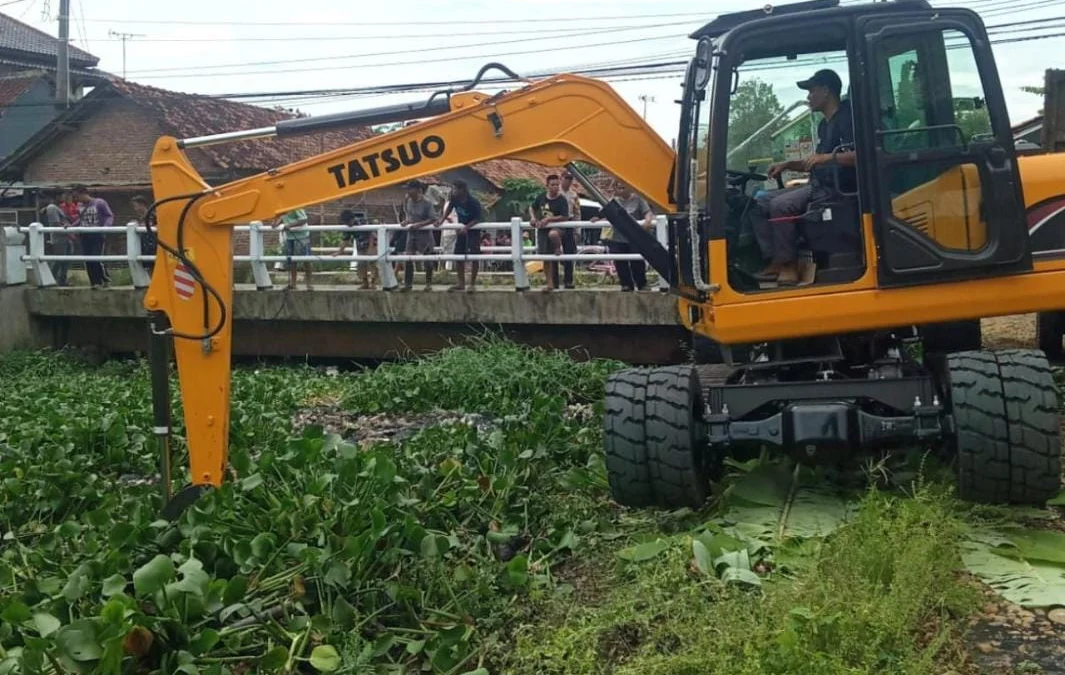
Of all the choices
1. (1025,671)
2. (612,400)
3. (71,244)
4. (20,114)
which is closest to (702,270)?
(612,400)

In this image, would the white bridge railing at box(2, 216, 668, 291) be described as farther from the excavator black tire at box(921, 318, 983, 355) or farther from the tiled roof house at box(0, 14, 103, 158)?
the tiled roof house at box(0, 14, 103, 158)

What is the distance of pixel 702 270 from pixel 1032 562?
2181 mm

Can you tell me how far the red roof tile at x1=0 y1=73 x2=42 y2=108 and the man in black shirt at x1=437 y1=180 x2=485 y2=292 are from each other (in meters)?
30.6

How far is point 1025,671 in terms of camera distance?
422 centimetres

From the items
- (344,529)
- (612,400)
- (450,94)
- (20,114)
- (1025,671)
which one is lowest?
(1025,671)

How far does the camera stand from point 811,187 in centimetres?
622

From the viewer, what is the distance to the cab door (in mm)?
5992

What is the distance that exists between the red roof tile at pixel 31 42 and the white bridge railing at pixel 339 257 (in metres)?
28.5

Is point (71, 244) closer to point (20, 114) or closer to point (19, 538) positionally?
point (19, 538)

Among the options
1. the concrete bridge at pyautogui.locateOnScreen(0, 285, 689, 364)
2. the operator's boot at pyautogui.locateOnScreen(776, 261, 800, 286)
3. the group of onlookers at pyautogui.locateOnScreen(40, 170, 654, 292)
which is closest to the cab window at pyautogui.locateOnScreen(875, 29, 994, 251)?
the operator's boot at pyautogui.locateOnScreen(776, 261, 800, 286)

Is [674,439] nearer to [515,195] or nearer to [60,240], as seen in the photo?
[60,240]

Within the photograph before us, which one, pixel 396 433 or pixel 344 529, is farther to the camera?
pixel 396 433

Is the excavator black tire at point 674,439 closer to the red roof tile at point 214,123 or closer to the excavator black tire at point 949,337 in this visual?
the excavator black tire at point 949,337

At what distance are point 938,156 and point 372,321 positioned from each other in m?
9.61
